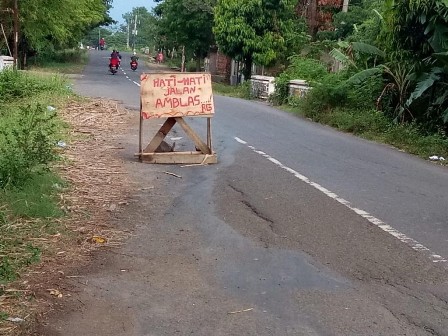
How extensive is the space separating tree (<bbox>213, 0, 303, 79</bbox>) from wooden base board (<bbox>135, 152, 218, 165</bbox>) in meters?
24.9

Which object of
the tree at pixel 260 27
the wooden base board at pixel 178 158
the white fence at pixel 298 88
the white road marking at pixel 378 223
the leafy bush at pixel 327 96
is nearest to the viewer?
the white road marking at pixel 378 223

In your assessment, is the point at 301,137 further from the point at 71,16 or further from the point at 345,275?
the point at 71,16

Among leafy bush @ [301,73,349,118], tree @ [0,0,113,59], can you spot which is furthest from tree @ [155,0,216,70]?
leafy bush @ [301,73,349,118]

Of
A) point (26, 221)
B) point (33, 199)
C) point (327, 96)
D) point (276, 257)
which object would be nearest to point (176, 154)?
point (33, 199)

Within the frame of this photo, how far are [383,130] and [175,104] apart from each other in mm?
8028

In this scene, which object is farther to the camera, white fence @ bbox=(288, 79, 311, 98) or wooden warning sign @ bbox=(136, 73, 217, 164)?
white fence @ bbox=(288, 79, 311, 98)

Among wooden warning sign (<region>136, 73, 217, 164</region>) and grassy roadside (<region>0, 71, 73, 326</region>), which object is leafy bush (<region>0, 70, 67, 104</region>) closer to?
grassy roadside (<region>0, 71, 73, 326</region>)

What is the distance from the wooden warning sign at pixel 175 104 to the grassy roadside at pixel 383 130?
5256 millimetres

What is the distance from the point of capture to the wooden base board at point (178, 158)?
10859mm

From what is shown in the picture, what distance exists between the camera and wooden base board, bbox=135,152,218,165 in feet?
35.6

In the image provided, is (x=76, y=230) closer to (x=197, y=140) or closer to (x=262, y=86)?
(x=197, y=140)

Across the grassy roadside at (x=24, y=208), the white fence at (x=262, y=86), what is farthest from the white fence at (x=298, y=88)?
the grassy roadside at (x=24, y=208)

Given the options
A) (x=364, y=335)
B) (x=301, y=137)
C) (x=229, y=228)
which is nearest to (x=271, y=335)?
(x=364, y=335)

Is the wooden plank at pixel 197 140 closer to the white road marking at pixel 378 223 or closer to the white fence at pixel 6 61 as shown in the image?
the white road marking at pixel 378 223
